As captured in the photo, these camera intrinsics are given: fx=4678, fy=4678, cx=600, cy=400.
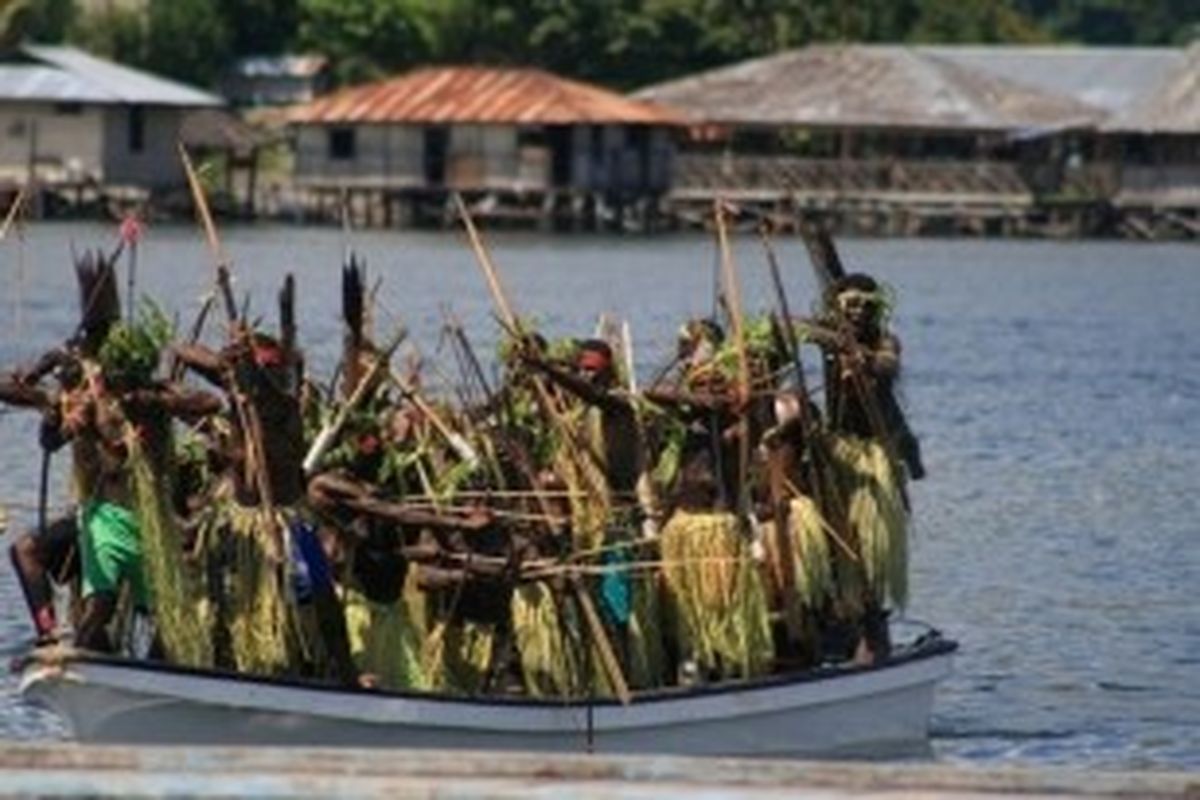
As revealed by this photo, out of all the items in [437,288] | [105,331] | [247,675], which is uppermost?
[105,331]

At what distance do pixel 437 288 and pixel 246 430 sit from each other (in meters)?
63.9

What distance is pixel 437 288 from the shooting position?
3447 inches

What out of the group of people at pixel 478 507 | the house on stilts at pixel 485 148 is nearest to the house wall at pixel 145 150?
the house on stilts at pixel 485 148

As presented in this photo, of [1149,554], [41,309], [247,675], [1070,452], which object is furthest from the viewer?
[41,309]

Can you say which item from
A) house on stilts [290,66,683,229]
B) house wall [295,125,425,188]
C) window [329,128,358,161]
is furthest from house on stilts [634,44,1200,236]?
window [329,128,358,161]

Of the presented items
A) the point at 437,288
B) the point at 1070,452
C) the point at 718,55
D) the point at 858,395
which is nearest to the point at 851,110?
the point at 718,55

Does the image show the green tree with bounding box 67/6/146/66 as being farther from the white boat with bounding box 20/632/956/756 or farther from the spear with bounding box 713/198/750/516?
the white boat with bounding box 20/632/956/756

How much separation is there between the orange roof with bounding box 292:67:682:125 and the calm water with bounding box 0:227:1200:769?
3228mm

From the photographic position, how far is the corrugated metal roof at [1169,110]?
123 metres

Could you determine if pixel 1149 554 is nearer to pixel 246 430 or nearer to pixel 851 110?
pixel 246 430

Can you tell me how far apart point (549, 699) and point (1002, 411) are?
38372 mm

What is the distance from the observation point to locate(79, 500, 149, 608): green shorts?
2383 centimetres

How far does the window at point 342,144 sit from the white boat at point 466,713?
99.9 meters

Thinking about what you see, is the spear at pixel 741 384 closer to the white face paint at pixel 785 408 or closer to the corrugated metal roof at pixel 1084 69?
the white face paint at pixel 785 408
